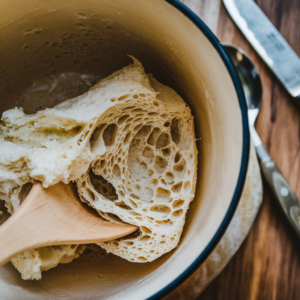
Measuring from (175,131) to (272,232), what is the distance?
1.04 ft

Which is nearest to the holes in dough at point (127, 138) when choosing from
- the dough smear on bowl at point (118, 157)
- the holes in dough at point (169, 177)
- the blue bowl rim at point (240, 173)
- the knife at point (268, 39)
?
the dough smear on bowl at point (118, 157)

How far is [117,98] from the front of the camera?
48cm

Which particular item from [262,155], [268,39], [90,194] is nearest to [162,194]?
[90,194]

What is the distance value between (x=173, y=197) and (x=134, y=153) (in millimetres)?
119

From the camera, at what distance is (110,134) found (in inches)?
20.7

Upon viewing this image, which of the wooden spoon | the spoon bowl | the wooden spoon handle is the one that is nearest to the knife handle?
the spoon bowl

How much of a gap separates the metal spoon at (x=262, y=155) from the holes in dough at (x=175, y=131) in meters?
0.17

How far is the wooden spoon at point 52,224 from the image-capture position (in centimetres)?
39

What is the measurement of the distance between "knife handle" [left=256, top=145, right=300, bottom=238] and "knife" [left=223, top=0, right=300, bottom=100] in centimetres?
15

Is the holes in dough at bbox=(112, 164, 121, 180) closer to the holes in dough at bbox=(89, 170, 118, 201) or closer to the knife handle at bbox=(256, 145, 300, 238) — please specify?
the holes in dough at bbox=(89, 170, 118, 201)

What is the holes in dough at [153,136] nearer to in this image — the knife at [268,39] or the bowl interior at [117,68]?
the bowl interior at [117,68]

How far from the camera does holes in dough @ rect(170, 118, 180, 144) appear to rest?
0.55m

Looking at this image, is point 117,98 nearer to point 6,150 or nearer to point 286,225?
point 6,150

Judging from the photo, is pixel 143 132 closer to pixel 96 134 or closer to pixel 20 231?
pixel 96 134
